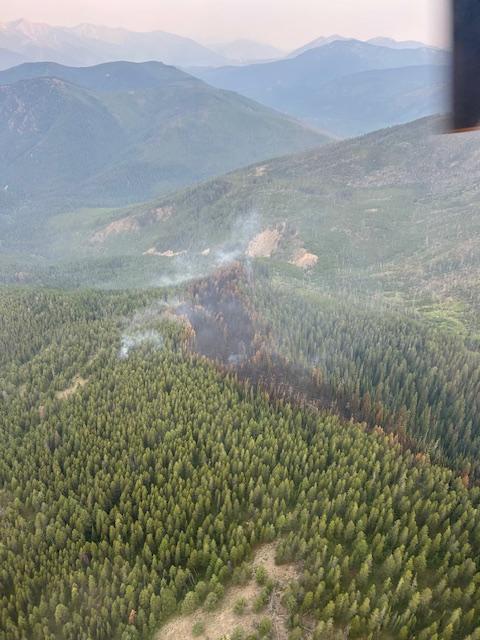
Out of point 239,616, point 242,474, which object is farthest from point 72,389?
point 239,616

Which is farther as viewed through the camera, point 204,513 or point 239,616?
point 204,513

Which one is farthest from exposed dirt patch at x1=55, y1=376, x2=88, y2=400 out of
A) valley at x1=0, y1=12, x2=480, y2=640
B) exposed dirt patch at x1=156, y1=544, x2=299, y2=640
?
exposed dirt patch at x1=156, y1=544, x2=299, y2=640

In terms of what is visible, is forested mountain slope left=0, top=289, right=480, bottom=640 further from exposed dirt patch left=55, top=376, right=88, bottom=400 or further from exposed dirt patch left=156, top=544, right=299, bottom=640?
exposed dirt patch left=156, top=544, right=299, bottom=640

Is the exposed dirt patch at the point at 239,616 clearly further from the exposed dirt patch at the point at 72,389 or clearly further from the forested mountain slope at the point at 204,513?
Answer: the exposed dirt patch at the point at 72,389

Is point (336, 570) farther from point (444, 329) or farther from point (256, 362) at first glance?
point (444, 329)

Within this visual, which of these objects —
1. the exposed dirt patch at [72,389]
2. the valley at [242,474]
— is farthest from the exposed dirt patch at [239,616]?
the exposed dirt patch at [72,389]

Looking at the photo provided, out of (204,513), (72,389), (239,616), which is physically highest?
(72,389)

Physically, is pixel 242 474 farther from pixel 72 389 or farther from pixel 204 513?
pixel 72 389
